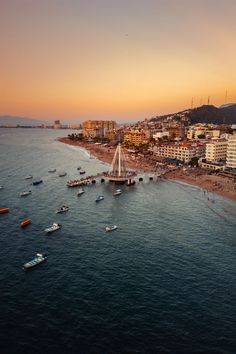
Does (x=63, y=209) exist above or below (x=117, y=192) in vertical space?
below

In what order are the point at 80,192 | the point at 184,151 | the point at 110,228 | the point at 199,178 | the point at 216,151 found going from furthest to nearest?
the point at 184,151, the point at 216,151, the point at 199,178, the point at 80,192, the point at 110,228

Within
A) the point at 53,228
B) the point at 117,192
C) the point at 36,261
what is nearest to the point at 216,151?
the point at 117,192

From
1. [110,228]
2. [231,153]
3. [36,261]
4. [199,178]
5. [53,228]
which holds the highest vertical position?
[231,153]

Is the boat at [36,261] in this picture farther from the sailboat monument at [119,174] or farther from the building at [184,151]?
the building at [184,151]

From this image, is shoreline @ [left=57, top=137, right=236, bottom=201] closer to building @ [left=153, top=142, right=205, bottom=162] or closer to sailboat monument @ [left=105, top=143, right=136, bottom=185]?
building @ [left=153, top=142, right=205, bottom=162]

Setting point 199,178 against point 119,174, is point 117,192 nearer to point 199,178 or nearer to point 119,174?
point 119,174
